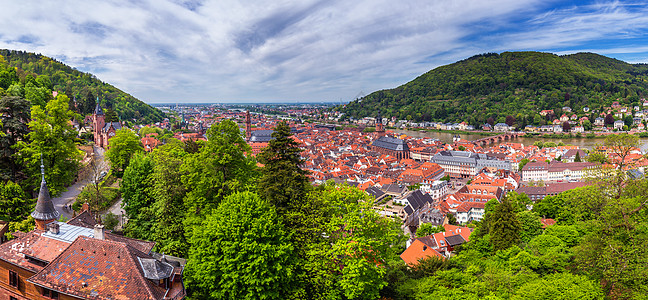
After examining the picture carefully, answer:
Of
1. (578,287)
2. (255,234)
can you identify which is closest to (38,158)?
(255,234)

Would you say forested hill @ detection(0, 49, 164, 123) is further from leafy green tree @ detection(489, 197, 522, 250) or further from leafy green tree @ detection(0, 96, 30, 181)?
leafy green tree @ detection(489, 197, 522, 250)

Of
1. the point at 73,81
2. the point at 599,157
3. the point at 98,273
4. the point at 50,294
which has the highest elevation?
the point at 73,81

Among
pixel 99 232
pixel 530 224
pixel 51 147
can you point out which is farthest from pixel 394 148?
pixel 99 232

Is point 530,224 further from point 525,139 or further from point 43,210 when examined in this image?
point 525,139

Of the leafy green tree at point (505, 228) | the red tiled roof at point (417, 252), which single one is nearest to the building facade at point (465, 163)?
the red tiled roof at point (417, 252)

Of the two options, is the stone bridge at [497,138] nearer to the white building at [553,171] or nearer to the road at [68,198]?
the white building at [553,171]

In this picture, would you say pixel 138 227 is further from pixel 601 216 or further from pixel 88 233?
pixel 601 216
